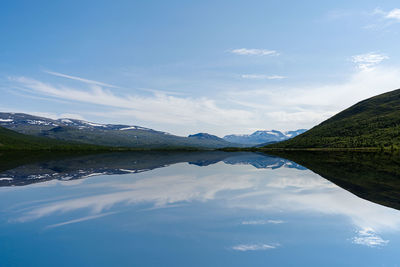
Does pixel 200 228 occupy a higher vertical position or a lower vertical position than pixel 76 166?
higher

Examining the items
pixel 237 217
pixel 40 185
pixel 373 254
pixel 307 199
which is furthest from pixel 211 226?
pixel 40 185

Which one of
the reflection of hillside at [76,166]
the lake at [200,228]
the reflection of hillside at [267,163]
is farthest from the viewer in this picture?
the reflection of hillside at [267,163]

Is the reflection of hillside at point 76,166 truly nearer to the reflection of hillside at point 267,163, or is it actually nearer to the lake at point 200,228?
the reflection of hillside at point 267,163

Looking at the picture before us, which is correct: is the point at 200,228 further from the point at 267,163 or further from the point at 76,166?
the point at 267,163

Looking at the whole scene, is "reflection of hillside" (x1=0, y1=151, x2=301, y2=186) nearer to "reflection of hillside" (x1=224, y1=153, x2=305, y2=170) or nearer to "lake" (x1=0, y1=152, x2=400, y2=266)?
"reflection of hillside" (x1=224, y1=153, x2=305, y2=170)

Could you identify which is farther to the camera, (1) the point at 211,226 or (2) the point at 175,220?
(2) the point at 175,220

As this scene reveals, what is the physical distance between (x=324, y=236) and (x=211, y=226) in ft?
22.5

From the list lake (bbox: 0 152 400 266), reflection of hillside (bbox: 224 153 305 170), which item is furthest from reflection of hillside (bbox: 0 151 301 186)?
lake (bbox: 0 152 400 266)

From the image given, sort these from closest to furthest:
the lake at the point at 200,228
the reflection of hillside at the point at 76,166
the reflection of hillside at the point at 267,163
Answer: the lake at the point at 200,228
the reflection of hillside at the point at 76,166
the reflection of hillside at the point at 267,163

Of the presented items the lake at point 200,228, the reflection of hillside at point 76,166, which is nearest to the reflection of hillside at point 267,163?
the reflection of hillside at point 76,166

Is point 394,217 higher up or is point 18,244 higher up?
point 394,217

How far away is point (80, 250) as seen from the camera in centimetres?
1241

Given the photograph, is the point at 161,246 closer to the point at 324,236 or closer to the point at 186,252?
the point at 186,252

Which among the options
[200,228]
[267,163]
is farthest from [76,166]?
[200,228]
